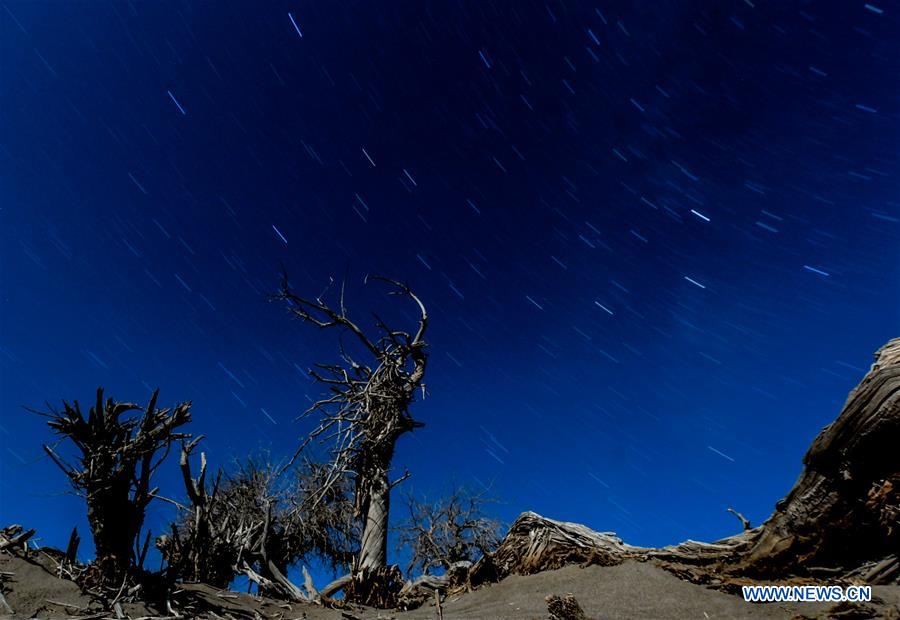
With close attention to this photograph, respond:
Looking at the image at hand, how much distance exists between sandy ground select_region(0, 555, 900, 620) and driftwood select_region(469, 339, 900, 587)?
10.3 inches

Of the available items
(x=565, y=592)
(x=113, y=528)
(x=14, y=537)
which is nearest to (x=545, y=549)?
(x=565, y=592)

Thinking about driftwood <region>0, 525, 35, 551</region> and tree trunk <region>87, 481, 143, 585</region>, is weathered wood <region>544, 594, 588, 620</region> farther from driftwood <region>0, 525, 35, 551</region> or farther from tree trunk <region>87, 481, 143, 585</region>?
driftwood <region>0, 525, 35, 551</region>

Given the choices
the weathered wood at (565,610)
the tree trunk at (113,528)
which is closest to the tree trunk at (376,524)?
the tree trunk at (113,528)

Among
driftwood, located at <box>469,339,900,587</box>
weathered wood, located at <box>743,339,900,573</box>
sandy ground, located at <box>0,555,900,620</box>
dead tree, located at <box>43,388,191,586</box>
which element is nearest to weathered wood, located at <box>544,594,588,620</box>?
sandy ground, located at <box>0,555,900,620</box>

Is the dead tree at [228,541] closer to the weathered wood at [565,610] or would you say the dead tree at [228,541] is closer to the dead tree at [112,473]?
the dead tree at [112,473]

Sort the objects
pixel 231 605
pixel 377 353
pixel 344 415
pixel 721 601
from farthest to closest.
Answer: pixel 377 353 < pixel 344 415 < pixel 231 605 < pixel 721 601

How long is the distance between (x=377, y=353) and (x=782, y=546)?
6231mm

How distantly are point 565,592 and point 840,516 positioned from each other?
1.92 meters

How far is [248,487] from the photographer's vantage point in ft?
Result: 56.6

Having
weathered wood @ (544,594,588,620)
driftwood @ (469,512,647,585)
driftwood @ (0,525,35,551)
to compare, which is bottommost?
weathered wood @ (544,594,588,620)

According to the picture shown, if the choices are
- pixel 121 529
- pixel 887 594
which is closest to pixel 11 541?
pixel 121 529

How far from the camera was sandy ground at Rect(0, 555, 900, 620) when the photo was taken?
2812mm

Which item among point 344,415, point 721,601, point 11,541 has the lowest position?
point 721,601

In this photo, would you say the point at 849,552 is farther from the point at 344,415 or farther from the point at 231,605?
the point at 344,415
